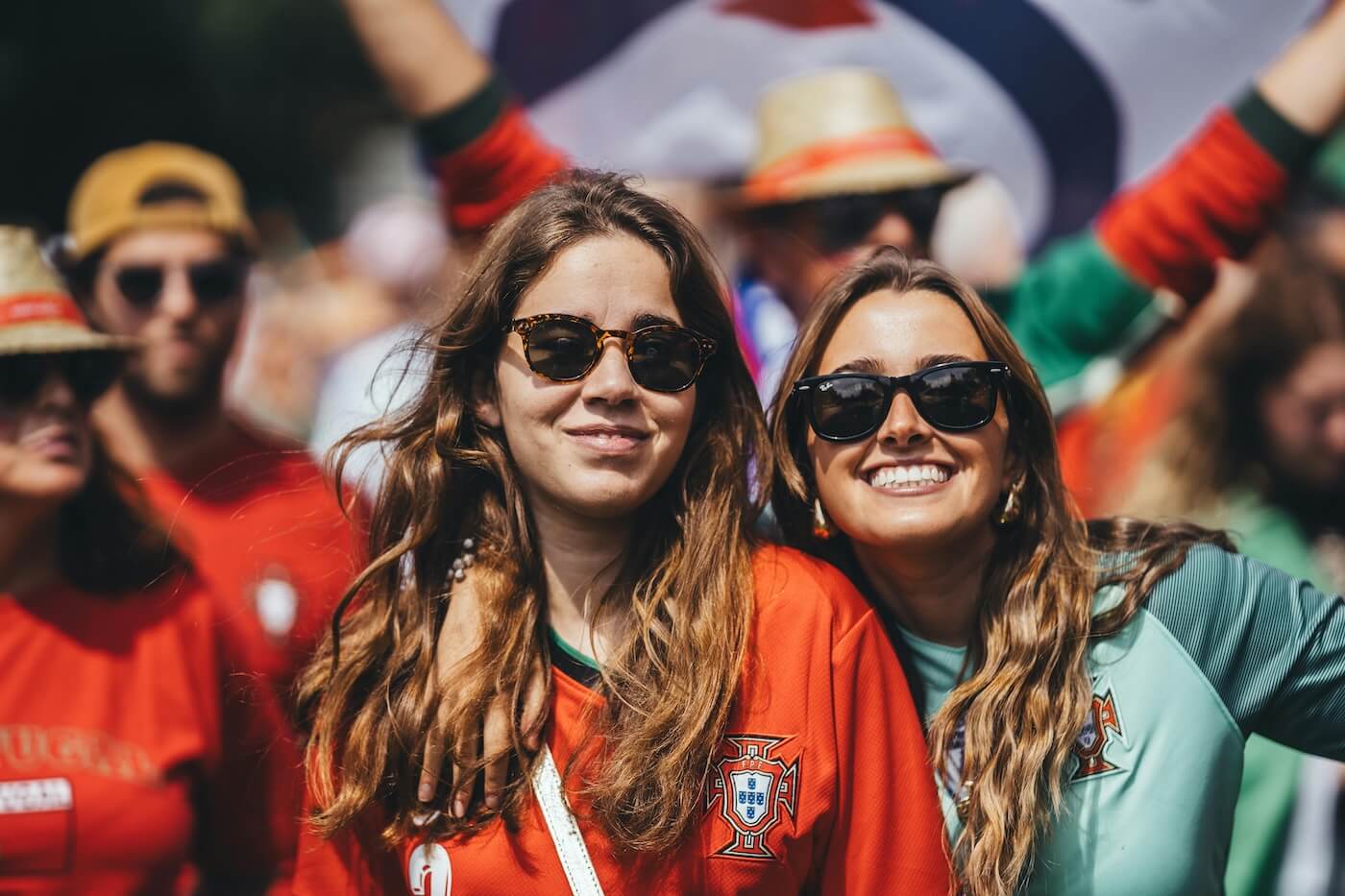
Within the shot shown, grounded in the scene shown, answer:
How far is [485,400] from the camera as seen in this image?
112 inches

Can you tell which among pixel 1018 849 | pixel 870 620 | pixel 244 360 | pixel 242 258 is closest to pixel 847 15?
pixel 242 258

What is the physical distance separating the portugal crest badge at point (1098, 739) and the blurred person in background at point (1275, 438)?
5.93 ft

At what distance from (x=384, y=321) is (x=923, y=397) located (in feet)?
18.1

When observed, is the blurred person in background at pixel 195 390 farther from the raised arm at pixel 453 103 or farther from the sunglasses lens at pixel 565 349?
the sunglasses lens at pixel 565 349

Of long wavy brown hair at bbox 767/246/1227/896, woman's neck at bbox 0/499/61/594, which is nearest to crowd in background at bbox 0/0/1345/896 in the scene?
woman's neck at bbox 0/499/61/594

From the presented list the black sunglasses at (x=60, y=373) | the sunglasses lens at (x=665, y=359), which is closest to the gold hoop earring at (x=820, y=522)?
the sunglasses lens at (x=665, y=359)

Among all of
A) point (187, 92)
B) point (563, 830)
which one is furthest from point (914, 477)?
point (187, 92)

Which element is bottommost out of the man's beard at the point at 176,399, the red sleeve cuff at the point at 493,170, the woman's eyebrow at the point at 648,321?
the man's beard at the point at 176,399

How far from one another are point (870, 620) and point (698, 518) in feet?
1.21

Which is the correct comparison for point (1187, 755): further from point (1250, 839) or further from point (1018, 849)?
point (1250, 839)

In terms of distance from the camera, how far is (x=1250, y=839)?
4008 millimetres

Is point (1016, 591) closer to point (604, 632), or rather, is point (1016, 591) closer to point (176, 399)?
point (604, 632)

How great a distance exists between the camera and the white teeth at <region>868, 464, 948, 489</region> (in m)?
2.71

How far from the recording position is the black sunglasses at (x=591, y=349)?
261 centimetres
